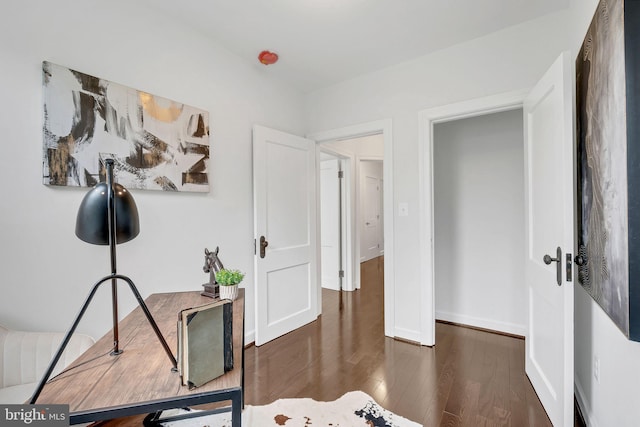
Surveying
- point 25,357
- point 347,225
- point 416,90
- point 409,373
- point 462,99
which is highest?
point 416,90

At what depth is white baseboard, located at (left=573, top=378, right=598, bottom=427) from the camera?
1.48 m

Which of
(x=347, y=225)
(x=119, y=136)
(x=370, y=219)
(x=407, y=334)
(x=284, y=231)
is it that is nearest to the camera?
(x=119, y=136)

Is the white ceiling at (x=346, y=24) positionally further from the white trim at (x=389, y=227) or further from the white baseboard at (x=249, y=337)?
the white baseboard at (x=249, y=337)

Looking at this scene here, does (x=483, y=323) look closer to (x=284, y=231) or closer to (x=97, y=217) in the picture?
(x=284, y=231)

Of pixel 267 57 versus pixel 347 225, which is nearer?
pixel 267 57

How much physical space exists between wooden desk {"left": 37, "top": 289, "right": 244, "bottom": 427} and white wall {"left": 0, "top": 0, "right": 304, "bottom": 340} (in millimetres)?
798

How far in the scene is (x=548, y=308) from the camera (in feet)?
5.42

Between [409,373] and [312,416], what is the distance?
84 cm

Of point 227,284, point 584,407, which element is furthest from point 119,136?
point 584,407

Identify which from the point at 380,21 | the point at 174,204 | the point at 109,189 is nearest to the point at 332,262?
the point at 174,204

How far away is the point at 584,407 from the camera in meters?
1.60

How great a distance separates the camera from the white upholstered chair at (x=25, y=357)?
48.8 inches

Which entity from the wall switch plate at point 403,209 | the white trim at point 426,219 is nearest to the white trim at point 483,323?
the white trim at point 426,219

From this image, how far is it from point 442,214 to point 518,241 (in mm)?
724
